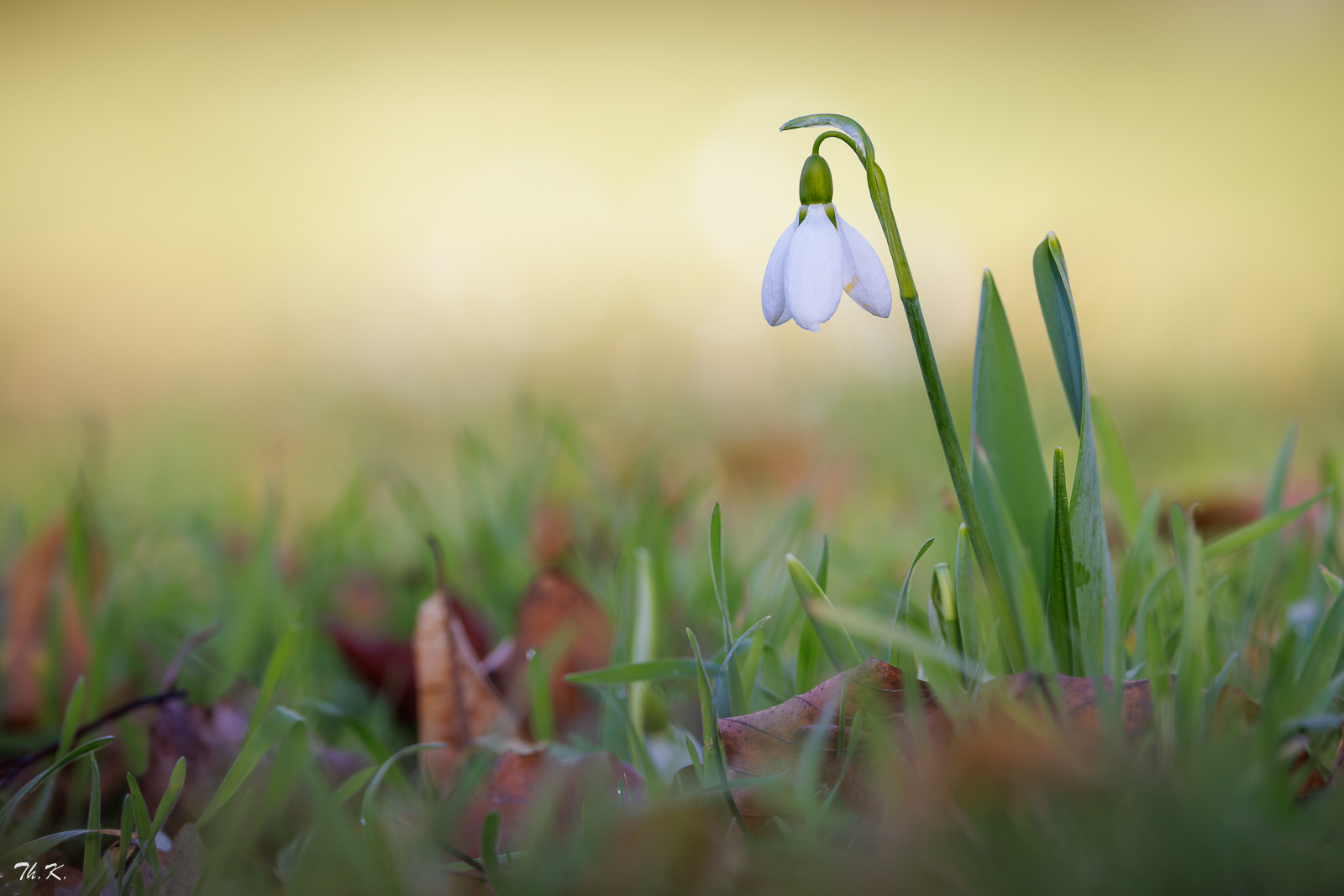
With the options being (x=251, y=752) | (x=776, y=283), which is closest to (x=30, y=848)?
(x=251, y=752)

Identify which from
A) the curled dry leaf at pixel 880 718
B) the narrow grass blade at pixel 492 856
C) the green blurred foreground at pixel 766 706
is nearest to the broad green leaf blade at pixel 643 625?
the green blurred foreground at pixel 766 706

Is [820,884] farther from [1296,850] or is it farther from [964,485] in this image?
[964,485]

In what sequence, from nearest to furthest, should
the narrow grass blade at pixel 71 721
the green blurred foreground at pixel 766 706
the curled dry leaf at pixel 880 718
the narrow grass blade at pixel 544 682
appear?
the green blurred foreground at pixel 766 706
the curled dry leaf at pixel 880 718
the narrow grass blade at pixel 71 721
the narrow grass blade at pixel 544 682

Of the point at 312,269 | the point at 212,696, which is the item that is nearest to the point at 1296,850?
the point at 212,696

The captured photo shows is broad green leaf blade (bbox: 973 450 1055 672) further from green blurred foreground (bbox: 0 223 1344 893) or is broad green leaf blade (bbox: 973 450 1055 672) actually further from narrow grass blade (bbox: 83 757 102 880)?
narrow grass blade (bbox: 83 757 102 880)

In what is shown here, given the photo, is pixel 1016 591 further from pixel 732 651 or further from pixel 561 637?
pixel 561 637

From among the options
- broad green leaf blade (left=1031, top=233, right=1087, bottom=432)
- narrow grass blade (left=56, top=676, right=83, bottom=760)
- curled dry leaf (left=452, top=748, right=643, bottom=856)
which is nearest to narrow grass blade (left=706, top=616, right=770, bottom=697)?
curled dry leaf (left=452, top=748, right=643, bottom=856)

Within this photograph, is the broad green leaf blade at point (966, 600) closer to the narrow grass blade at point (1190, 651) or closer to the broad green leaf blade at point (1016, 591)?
the broad green leaf blade at point (1016, 591)
